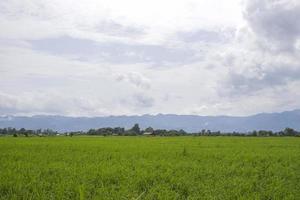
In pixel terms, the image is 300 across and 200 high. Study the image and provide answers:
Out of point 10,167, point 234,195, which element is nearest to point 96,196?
point 234,195

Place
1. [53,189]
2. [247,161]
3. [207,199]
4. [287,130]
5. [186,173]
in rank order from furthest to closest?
[287,130], [247,161], [186,173], [53,189], [207,199]

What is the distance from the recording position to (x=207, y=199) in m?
12.1

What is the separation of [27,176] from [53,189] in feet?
9.16

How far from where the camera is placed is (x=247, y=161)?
23250 mm

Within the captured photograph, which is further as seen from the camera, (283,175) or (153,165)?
(153,165)

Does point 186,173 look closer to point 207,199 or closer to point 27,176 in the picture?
point 207,199

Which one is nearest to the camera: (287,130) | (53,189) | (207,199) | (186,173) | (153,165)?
(207,199)

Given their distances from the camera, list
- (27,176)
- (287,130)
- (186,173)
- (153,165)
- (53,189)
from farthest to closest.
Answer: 1. (287,130)
2. (153,165)
3. (186,173)
4. (27,176)
5. (53,189)

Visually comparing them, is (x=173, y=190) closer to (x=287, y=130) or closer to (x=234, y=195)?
(x=234, y=195)

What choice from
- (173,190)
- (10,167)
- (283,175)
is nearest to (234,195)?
(173,190)

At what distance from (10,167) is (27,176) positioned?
10.3 ft

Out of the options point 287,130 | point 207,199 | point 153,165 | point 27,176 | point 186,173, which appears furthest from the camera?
point 287,130

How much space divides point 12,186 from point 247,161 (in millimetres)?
14160

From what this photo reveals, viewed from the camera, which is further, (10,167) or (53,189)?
(10,167)
